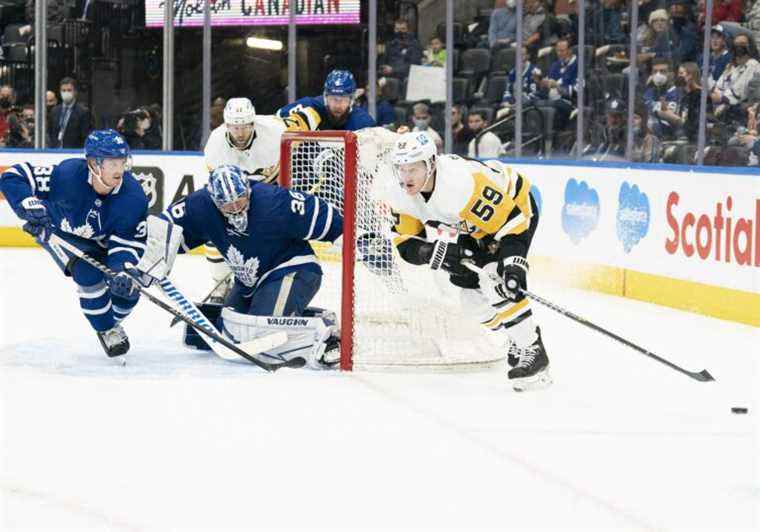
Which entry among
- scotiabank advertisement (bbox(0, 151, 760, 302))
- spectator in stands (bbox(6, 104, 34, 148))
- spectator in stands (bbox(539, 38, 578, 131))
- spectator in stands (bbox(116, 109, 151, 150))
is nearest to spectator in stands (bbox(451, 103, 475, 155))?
spectator in stands (bbox(539, 38, 578, 131))

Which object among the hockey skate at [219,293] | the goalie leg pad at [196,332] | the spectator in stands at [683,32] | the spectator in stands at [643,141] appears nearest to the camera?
the goalie leg pad at [196,332]

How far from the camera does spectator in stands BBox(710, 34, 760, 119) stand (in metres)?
7.91

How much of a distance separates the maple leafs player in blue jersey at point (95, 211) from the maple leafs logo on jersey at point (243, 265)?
35 centimetres

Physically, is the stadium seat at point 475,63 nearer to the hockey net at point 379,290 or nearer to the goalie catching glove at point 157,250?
the hockey net at point 379,290

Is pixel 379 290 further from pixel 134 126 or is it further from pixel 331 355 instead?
pixel 134 126

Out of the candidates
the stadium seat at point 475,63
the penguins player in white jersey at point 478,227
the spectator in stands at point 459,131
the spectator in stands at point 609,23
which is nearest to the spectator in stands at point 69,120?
the spectator in stands at point 459,131

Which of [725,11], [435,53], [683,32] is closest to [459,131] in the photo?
[435,53]

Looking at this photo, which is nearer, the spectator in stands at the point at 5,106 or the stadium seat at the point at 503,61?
the stadium seat at the point at 503,61

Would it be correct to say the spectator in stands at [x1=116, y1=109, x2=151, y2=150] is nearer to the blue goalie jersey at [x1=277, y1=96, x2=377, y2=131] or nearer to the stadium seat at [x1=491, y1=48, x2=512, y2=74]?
the stadium seat at [x1=491, y1=48, x2=512, y2=74]

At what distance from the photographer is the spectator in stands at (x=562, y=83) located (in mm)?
9633

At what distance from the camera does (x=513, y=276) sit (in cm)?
487

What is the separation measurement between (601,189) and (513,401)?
370cm

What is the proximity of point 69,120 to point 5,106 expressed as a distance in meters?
0.51

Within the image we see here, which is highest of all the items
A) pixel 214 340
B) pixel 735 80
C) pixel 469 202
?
pixel 735 80
